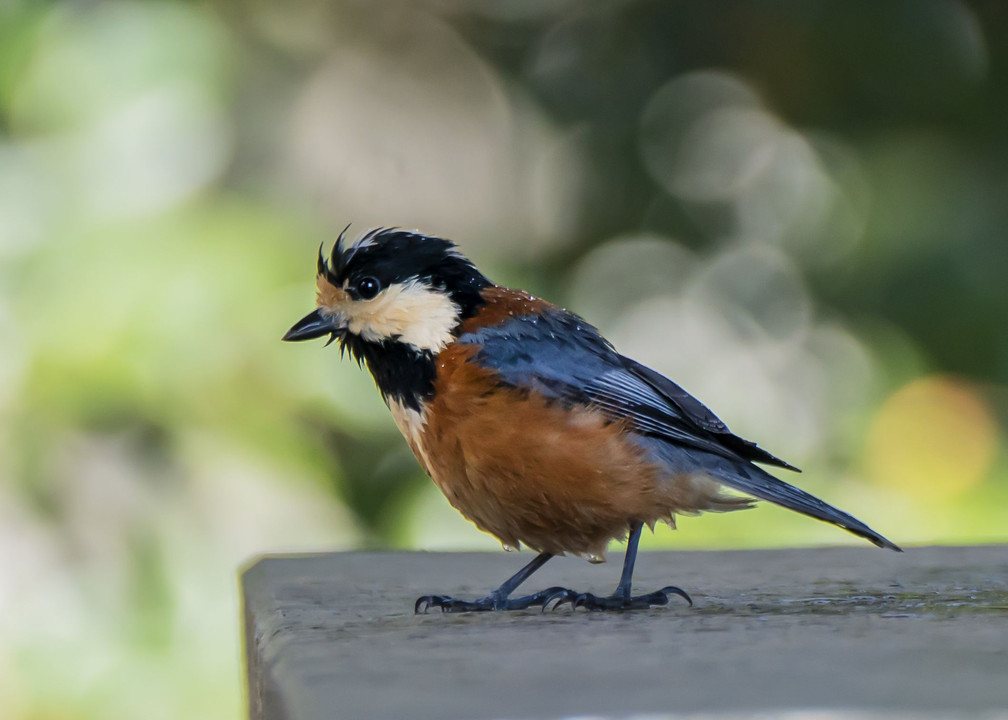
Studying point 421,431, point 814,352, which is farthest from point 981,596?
point 814,352

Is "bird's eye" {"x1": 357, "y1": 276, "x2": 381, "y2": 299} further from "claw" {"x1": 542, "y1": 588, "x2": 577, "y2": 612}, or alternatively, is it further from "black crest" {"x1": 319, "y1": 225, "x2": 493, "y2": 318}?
"claw" {"x1": 542, "y1": 588, "x2": 577, "y2": 612}

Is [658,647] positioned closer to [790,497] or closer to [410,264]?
[790,497]

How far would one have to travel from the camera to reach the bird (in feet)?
6.91

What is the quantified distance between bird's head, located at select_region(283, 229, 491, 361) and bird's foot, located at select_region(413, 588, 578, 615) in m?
0.44

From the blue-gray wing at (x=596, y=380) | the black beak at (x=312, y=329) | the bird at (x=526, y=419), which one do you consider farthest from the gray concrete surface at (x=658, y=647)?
the black beak at (x=312, y=329)

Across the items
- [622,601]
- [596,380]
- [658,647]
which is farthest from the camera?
[596,380]

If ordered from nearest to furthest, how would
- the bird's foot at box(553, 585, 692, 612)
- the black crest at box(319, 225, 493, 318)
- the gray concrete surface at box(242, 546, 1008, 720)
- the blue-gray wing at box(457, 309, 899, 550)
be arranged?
1. the gray concrete surface at box(242, 546, 1008, 720)
2. the bird's foot at box(553, 585, 692, 612)
3. the blue-gray wing at box(457, 309, 899, 550)
4. the black crest at box(319, 225, 493, 318)

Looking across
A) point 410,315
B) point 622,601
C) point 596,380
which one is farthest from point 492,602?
point 410,315

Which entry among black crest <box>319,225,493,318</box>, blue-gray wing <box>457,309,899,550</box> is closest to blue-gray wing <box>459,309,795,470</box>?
blue-gray wing <box>457,309,899,550</box>

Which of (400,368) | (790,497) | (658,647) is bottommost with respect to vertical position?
(658,647)

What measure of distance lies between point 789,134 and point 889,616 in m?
3.46

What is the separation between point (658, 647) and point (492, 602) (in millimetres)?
620

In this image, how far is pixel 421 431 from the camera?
2.21m

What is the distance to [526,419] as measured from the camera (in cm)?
212
